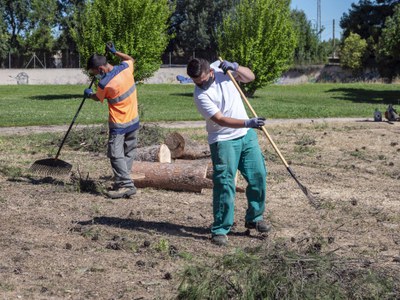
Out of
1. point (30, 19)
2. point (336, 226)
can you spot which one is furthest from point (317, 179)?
point (30, 19)

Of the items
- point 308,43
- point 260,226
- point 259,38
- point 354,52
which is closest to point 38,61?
point 308,43

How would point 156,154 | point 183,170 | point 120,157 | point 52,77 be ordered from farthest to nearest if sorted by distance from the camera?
point 52,77, point 156,154, point 183,170, point 120,157

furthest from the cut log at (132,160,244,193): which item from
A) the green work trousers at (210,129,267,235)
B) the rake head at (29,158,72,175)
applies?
the green work trousers at (210,129,267,235)

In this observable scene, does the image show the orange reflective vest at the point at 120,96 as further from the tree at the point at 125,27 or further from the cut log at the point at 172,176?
the tree at the point at 125,27

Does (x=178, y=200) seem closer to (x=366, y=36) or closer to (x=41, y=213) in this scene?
(x=41, y=213)

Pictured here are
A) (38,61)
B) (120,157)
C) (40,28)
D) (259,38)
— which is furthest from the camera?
(40,28)

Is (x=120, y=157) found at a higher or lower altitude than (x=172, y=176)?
higher

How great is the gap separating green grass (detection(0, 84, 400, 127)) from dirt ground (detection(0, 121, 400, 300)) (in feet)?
18.3

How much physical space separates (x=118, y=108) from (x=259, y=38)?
21473mm

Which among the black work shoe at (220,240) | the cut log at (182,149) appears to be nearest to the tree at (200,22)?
the cut log at (182,149)

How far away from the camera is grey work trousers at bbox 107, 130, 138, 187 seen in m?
8.54

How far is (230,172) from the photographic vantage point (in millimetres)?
6375

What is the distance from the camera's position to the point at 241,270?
4.38 metres

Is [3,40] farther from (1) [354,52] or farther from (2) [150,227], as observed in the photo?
(2) [150,227]
